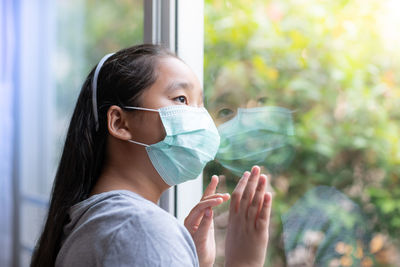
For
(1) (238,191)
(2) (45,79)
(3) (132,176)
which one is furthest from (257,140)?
(2) (45,79)

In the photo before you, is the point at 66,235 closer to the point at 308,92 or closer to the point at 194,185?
the point at 194,185

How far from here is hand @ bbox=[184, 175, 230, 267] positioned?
97 centimetres

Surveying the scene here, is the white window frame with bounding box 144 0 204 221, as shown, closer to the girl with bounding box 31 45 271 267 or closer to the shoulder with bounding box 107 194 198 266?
the girl with bounding box 31 45 271 267

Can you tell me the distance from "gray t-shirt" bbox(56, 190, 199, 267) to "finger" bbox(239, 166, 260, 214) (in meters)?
0.17

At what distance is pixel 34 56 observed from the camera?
2.57 m

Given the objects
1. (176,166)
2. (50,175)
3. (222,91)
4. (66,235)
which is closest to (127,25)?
(222,91)

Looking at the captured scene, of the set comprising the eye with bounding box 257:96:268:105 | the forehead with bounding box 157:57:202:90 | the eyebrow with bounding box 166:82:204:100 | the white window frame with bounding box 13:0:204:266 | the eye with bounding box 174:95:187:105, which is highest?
the forehead with bounding box 157:57:202:90

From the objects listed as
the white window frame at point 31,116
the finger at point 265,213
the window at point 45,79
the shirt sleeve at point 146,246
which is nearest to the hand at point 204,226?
the finger at point 265,213

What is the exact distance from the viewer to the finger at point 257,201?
880 millimetres

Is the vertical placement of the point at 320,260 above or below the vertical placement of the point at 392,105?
below

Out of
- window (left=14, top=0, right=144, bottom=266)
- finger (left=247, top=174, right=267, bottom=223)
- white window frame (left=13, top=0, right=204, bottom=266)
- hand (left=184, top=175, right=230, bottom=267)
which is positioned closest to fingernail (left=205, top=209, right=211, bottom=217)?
hand (left=184, top=175, right=230, bottom=267)

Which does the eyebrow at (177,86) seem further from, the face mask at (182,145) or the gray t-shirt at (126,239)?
the gray t-shirt at (126,239)

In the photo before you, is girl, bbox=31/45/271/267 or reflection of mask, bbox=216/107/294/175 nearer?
girl, bbox=31/45/271/267

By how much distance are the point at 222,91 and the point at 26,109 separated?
188 cm
